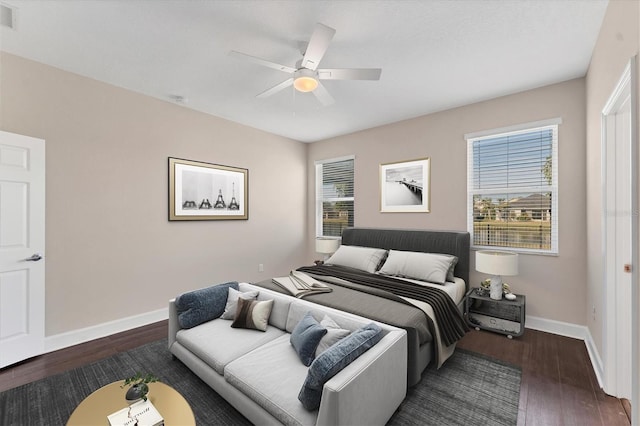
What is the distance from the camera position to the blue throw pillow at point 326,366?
1394mm

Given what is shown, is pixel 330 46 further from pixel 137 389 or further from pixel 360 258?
pixel 137 389

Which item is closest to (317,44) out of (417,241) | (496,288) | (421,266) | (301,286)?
(301,286)

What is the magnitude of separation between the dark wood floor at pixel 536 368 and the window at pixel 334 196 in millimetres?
2755

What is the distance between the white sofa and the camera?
4.61 feet

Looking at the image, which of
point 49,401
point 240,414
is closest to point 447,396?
point 240,414

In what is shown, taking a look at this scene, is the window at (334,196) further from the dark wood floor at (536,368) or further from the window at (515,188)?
the dark wood floor at (536,368)

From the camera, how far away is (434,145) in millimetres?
3887

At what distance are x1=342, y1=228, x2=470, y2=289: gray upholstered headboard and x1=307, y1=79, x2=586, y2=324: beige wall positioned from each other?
0.19 m

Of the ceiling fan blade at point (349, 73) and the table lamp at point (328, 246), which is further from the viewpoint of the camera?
the table lamp at point (328, 246)

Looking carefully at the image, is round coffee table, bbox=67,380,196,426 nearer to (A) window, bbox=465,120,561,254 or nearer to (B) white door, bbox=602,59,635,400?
(B) white door, bbox=602,59,635,400

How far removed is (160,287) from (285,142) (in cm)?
315

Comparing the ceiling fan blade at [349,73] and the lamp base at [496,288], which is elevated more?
the ceiling fan blade at [349,73]

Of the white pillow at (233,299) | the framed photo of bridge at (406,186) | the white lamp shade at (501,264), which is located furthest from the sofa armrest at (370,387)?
the framed photo of bridge at (406,186)

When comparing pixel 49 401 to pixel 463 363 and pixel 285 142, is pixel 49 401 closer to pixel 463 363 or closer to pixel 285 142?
pixel 463 363
